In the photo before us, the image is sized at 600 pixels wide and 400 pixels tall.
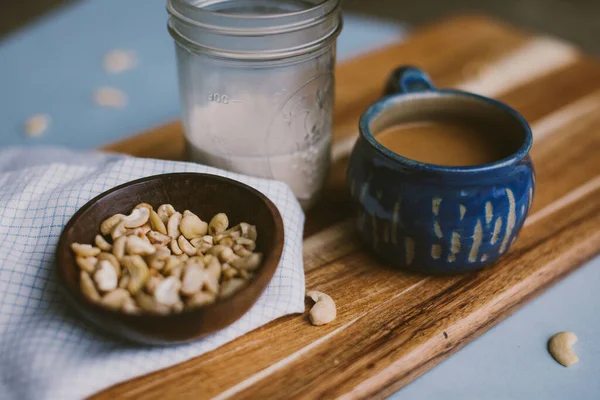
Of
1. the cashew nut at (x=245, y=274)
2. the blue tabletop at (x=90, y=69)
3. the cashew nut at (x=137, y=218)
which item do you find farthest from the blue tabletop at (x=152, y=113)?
the cashew nut at (x=137, y=218)

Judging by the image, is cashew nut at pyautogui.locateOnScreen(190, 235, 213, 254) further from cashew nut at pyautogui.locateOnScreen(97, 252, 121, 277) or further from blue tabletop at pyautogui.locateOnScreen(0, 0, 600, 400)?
blue tabletop at pyautogui.locateOnScreen(0, 0, 600, 400)

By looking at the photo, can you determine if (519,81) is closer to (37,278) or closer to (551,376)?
(551,376)

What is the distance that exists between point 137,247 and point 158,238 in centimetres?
3

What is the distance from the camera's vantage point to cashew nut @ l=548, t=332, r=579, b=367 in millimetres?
555

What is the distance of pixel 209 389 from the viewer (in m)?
0.50

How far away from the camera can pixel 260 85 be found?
616 millimetres

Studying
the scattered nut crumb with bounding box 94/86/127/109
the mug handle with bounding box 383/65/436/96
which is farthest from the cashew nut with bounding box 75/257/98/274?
the scattered nut crumb with bounding box 94/86/127/109

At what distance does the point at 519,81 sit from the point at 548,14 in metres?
1.53

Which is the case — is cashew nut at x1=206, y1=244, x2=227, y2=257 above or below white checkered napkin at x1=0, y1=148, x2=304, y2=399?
above

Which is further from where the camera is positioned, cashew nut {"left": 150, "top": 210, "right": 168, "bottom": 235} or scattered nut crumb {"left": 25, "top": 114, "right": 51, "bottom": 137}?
scattered nut crumb {"left": 25, "top": 114, "right": 51, "bottom": 137}

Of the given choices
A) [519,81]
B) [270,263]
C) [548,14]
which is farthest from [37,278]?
[548,14]

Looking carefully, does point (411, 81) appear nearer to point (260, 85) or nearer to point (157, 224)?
point (260, 85)

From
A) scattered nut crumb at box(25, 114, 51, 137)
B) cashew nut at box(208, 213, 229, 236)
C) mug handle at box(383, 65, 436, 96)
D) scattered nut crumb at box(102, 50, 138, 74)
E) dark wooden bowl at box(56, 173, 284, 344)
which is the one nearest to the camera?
dark wooden bowl at box(56, 173, 284, 344)

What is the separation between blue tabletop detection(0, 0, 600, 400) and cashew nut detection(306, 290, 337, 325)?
9 cm
